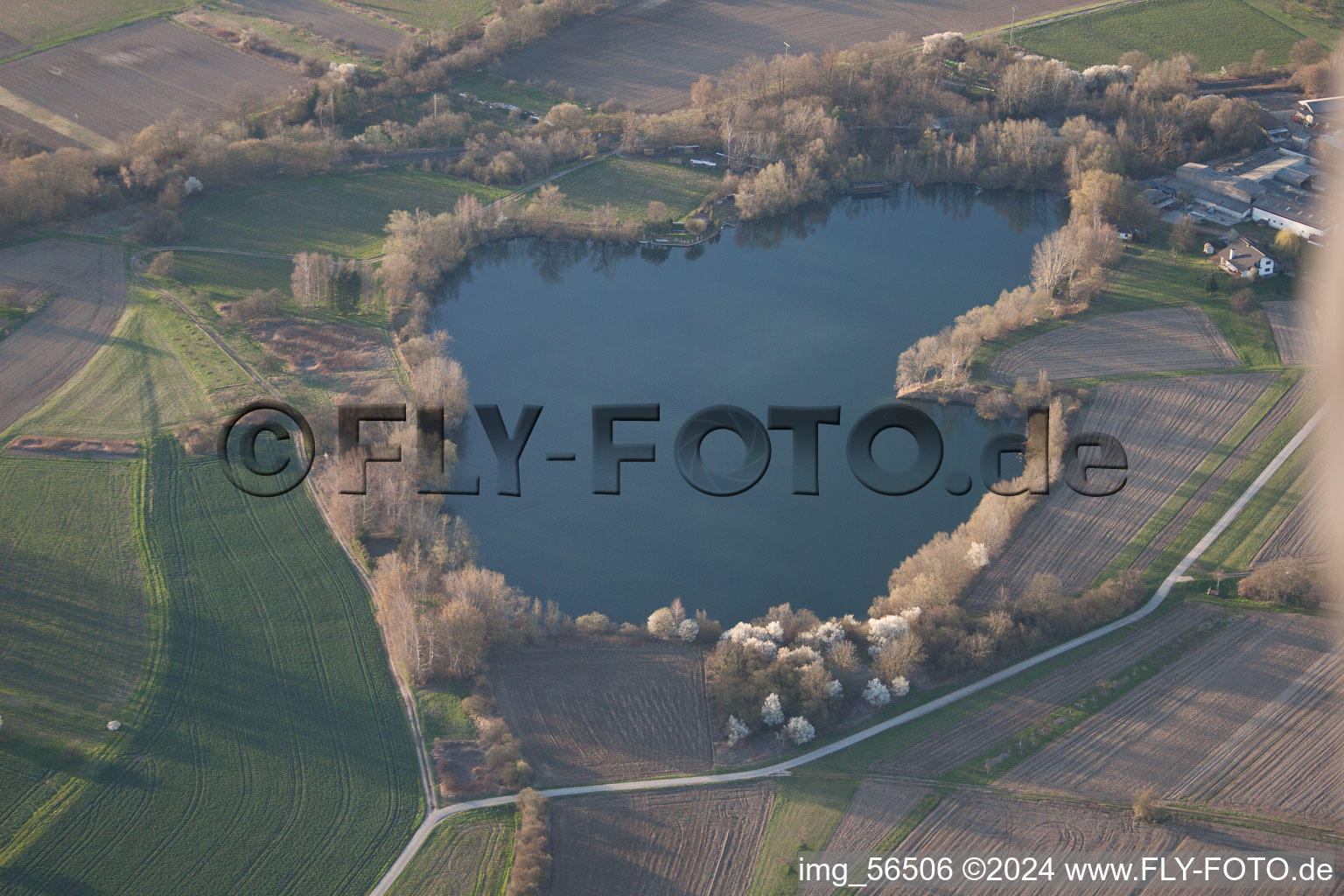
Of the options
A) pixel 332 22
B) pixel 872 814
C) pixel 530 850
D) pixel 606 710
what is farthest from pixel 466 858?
pixel 332 22

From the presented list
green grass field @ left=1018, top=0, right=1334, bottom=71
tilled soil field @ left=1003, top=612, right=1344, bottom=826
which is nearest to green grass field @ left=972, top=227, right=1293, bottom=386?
tilled soil field @ left=1003, top=612, right=1344, bottom=826

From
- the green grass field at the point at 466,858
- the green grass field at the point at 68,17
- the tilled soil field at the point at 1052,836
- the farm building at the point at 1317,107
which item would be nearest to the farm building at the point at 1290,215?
the farm building at the point at 1317,107

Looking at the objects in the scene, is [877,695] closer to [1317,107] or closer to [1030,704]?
[1030,704]

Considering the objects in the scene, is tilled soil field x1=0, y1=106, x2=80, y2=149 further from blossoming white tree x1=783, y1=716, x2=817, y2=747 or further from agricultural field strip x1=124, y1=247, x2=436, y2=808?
blossoming white tree x1=783, y1=716, x2=817, y2=747

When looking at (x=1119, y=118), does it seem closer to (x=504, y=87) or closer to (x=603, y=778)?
(x=504, y=87)

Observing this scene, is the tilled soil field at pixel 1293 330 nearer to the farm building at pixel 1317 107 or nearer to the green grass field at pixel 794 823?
the farm building at pixel 1317 107

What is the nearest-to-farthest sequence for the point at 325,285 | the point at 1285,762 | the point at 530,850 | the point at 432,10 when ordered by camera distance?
1. the point at 530,850
2. the point at 1285,762
3. the point at 325,285
4. the point at 432,10

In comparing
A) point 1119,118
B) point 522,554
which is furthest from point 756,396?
point 1119,118

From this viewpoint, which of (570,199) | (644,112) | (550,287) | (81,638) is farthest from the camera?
(644,112)
